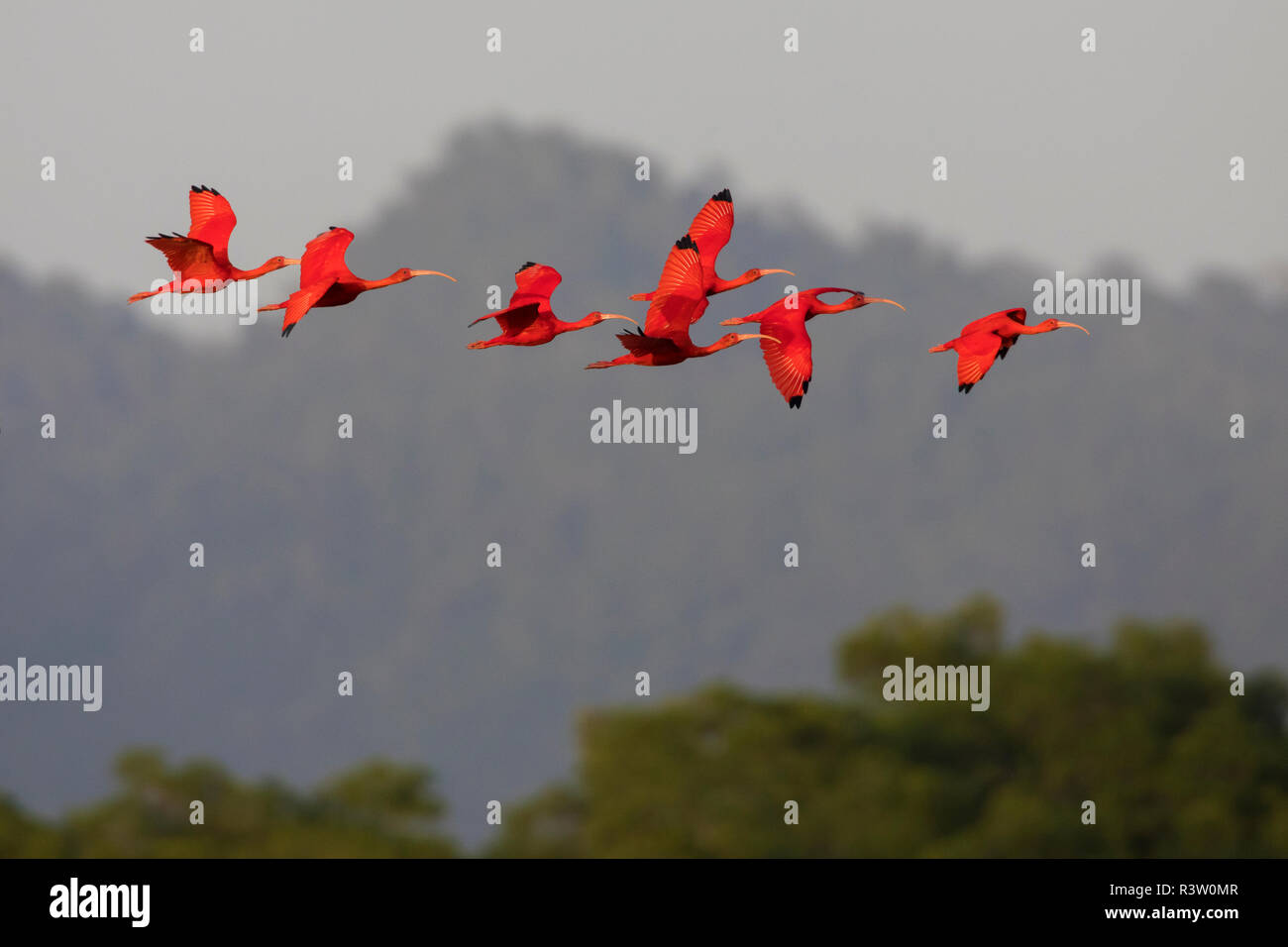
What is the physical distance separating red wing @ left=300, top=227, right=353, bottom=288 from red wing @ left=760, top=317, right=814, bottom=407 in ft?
9.04

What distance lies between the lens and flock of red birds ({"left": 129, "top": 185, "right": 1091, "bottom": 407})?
35.5ft

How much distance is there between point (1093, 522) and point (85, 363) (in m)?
43.5

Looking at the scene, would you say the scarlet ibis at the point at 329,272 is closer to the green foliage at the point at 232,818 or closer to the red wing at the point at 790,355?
the red wing at the point at 790,355

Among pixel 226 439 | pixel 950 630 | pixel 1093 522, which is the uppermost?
pixel 226 439

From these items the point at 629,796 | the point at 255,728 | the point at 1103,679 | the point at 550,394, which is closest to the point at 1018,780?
the point at 1103,679

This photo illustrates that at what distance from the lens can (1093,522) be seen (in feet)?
204

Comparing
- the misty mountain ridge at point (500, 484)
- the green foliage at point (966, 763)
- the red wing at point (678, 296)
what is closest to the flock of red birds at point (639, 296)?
the red wing at point (678, 296)

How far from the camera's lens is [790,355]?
37.0 ft

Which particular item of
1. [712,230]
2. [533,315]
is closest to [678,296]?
[712,230]

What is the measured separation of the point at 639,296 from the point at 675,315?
756mm

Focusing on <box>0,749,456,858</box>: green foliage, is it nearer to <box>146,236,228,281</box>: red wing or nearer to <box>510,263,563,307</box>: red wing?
<box>510,263,563,307</box>: red wing

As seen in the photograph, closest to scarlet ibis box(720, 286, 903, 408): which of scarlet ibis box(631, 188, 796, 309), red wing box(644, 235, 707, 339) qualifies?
scarlet ibis box(631, 188, 796, 309)

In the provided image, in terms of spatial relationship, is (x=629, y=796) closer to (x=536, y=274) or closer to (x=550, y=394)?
(x=536, y=274)

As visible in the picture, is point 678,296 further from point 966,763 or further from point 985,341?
point 966,763
